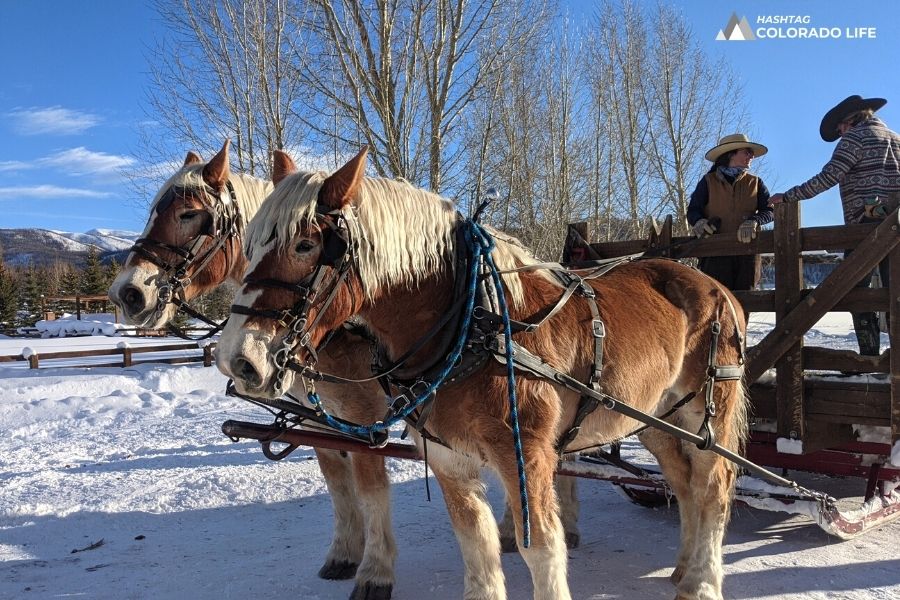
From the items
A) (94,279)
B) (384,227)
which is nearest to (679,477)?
(384,227)

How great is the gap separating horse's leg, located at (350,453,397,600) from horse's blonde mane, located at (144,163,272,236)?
1488 millimetres

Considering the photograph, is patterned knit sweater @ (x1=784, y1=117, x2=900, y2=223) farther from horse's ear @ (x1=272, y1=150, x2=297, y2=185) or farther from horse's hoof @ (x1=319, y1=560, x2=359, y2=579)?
horse's hoof @ (x1=319, y1=560, x2=359, y2=579)

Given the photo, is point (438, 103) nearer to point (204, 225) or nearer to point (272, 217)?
point (204, 225)

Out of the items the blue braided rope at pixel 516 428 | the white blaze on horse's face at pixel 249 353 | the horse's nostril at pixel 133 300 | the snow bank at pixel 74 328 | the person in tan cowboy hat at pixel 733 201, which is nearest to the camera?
the white blaze on horse's face at pixel 249 353

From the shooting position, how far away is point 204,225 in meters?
3.26

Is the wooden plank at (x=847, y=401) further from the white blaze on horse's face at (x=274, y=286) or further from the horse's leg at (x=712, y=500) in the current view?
the white blaze on horse's face at (x=274, y=286)

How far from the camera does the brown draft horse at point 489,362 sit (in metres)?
1.96

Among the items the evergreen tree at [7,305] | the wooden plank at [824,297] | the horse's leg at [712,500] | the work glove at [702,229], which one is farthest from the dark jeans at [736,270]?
the evergreen tree at [7,305]

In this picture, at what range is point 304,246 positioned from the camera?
198cm

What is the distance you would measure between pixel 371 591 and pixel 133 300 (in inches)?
75.7

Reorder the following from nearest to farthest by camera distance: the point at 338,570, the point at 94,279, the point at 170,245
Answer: the point at 170,245, the point at 338,570, the point at 94,279

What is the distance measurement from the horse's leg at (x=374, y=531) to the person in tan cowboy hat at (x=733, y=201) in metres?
2.79

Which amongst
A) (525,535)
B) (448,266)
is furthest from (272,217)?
(525,535)

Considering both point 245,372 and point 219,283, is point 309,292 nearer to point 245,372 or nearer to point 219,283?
point 245,372
